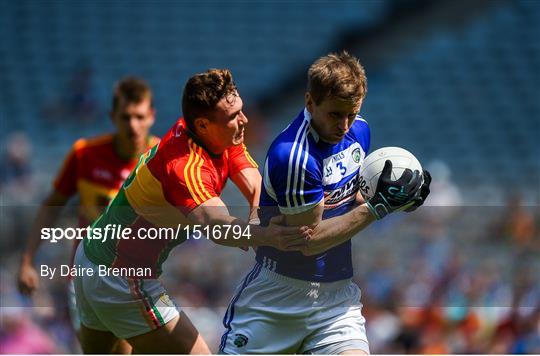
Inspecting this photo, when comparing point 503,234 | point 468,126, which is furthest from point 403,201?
point 468,126

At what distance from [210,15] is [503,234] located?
696 cm

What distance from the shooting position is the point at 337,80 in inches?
164

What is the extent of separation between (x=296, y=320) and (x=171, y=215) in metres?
0.75

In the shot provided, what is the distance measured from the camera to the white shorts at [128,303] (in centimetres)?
477

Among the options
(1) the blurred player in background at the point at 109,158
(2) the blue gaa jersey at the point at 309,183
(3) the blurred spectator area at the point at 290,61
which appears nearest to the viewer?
(2) the blue gaa jersey at the point at 309,183

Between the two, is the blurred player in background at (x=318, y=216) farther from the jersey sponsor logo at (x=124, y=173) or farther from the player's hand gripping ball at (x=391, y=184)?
the jersey sponsor logo at (x=124, y=173)

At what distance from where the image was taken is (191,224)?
4.57 m

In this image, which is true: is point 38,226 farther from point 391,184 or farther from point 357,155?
point 391,184

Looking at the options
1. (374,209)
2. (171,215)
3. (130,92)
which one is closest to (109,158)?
(130,92)

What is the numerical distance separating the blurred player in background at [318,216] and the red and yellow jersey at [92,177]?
1654 mm

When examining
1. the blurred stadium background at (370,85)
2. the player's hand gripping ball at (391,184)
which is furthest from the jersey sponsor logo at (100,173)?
the blurred stadium background at (370,85)

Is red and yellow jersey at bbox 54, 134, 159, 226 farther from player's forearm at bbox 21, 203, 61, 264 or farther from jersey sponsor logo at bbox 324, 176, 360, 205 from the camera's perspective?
jersey sponsor logo at bbox 324, 176, 360, 205

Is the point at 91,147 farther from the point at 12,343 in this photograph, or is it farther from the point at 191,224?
the point at 12,343

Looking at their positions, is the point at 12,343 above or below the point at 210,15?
below
